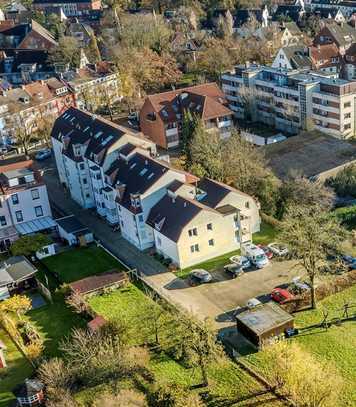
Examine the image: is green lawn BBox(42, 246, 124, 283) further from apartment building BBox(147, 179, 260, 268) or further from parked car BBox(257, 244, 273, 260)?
parked car BBox(257, 244, 273, 260)

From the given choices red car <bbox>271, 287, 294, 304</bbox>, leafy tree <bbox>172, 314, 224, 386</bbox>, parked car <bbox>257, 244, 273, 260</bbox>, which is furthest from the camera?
parked car <bbox>257, 244, 273, 260</bbox>

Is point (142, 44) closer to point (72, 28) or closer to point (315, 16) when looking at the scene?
point (72, 28)

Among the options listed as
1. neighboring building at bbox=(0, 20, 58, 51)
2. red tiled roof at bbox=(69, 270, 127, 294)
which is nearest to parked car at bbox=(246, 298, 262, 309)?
red tiled roof at bbox=(69, 270, 127, 294)

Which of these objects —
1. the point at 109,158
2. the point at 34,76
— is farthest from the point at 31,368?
the point at 34,76

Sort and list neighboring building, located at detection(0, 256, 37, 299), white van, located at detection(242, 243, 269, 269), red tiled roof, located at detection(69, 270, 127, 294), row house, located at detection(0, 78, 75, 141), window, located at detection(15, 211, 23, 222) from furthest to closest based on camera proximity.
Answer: row house, located at detection(0, 78, 75, 141) → window, located at detection(15, 211, 23, 222) → white van, located at detection(242, 243, 269, 269) → neighboring building, located at detection(0, 256, 37, 299) → red tiled roof, located at detection(69, 270, 127, 294)

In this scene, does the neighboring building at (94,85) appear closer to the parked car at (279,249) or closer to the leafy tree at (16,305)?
the parked car at (279,249)

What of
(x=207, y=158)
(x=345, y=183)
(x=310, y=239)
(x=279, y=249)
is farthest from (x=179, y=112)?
(x=310, y=239)

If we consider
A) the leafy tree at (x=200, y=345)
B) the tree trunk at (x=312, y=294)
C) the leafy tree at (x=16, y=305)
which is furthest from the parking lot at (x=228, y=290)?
the leafy tree at (x=16, y=305)
